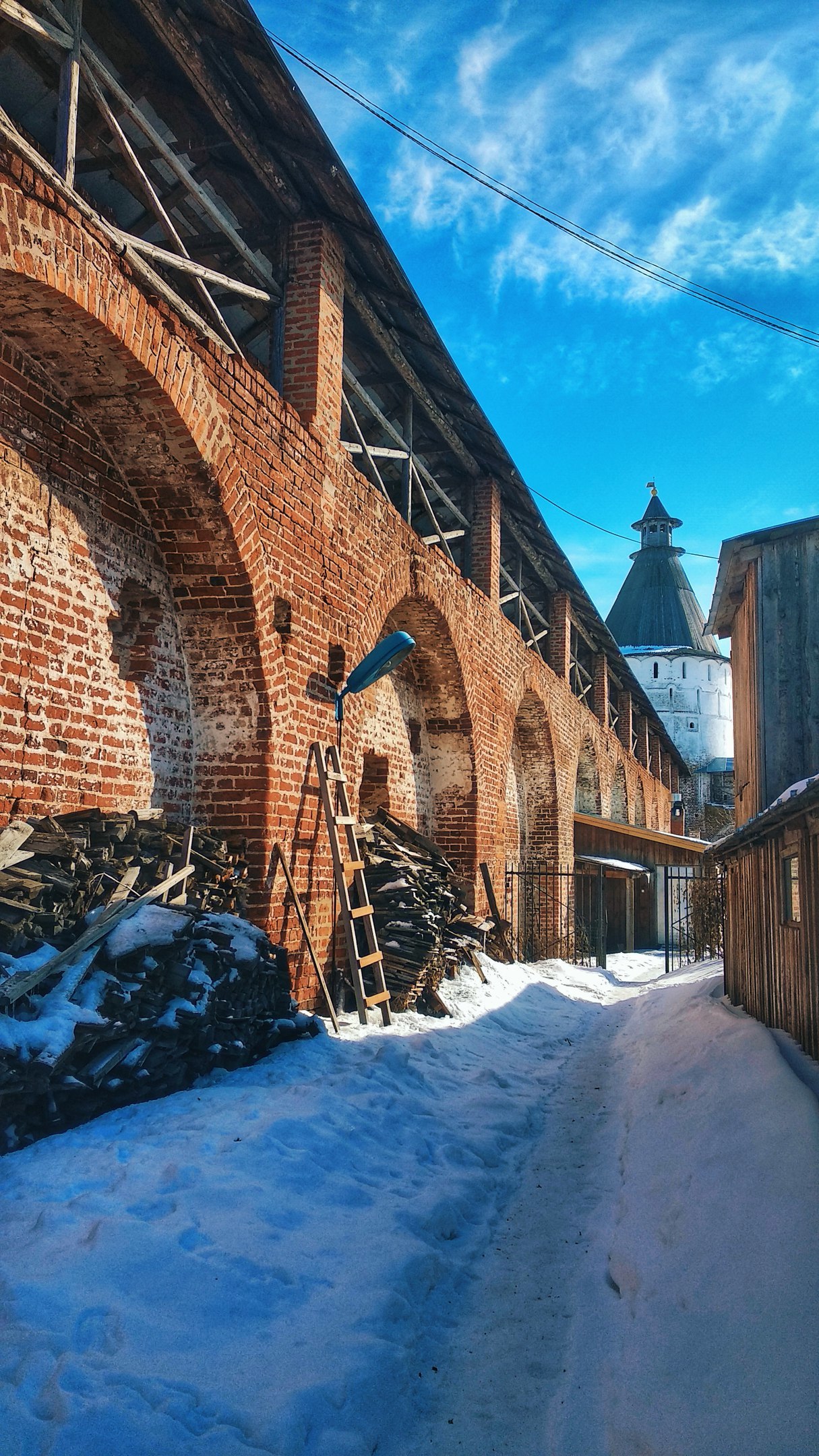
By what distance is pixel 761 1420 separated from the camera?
247 cm

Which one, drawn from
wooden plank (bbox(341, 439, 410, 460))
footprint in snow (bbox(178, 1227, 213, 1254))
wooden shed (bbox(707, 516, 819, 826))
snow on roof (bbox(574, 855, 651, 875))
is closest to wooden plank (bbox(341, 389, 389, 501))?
wooden plank (bbox(341, 439, 410, 460))

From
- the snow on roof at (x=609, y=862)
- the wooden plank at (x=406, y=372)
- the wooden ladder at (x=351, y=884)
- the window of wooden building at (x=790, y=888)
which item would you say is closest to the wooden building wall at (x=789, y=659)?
the window of wooden building at (x=790, y=888)

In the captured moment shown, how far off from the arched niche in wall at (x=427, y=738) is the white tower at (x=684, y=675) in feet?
119

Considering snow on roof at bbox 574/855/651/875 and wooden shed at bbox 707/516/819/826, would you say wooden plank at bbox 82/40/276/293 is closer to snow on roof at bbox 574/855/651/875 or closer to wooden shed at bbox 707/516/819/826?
wooden shed at bbox 707/516/819/826

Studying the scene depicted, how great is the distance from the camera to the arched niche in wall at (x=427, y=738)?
10047 millimetres

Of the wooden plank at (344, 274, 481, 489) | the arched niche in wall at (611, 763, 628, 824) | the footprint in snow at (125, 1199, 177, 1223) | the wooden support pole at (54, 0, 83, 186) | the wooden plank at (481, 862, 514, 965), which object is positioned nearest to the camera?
the footprint in snow at (125, 1199, 177, 1223)

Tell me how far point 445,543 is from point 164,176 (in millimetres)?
5214

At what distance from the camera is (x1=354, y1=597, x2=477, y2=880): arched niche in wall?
1005 cm

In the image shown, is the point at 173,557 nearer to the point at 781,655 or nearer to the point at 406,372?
the point at 406,372

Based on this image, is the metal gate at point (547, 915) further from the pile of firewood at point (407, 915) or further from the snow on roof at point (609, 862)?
the pile of firewood at point (407, 915)

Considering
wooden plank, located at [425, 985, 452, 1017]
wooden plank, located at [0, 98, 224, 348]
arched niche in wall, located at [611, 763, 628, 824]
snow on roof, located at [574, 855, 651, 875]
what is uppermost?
wooden plank, located at [0, 98, 224, 348]

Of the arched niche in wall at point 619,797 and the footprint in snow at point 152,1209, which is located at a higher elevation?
the arched niche in wall at point 619,797

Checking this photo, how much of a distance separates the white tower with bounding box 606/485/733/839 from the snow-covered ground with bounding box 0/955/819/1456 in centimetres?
4258

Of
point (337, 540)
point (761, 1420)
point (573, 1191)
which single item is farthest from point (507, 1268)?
point (337, 540)
